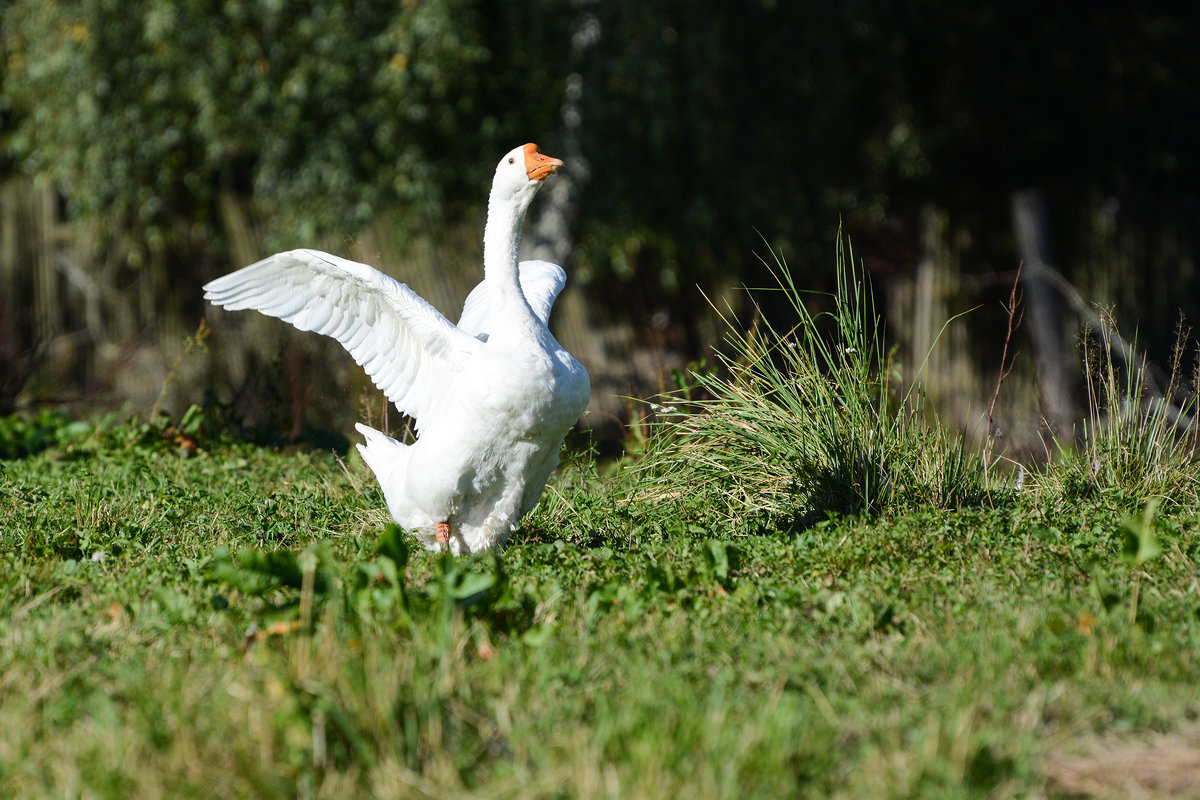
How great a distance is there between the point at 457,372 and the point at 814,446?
1.58 metres

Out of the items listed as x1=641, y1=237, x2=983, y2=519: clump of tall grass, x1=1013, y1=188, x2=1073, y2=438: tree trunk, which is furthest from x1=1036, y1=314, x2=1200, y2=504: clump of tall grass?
x1=1013, y1=188, x2=1073, y2=438: tree trunk

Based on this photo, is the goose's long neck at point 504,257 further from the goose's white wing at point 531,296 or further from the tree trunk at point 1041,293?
the tree trunk at point 1041,293

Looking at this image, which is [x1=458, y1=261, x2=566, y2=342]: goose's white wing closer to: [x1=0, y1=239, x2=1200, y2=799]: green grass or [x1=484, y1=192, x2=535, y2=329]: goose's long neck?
[x1=484, y1=192, x2=535, y2=329]: goose's long neck

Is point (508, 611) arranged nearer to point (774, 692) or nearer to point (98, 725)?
point (774, 692)

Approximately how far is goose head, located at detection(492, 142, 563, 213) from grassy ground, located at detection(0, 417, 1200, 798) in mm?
1411

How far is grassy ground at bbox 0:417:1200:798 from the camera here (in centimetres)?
→ 239

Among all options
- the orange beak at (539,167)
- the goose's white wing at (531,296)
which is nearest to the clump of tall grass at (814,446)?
the goose's white wing at (531,296)

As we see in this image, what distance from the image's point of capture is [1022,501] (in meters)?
4.89

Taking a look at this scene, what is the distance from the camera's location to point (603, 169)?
959cm

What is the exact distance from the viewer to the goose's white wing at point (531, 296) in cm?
530

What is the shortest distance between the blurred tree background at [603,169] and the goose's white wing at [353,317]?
298 cm

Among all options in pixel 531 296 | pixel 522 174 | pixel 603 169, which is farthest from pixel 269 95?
pixel 522 174

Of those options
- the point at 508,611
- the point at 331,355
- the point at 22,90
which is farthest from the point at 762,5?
the point at 508,611

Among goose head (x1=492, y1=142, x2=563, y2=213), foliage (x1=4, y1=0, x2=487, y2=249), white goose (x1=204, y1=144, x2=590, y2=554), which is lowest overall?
white goose (x1=204, y1=144, x2=590, y2=554)
